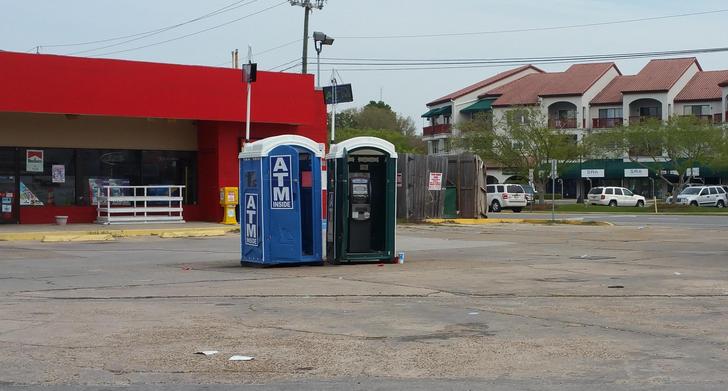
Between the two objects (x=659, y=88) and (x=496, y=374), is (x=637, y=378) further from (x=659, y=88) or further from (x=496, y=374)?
(x=659, y=88)

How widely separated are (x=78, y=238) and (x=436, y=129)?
75.9 meters

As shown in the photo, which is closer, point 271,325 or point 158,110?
point 271,325

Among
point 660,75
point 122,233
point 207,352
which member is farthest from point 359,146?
point 660,75

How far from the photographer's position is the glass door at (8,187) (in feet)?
90.9

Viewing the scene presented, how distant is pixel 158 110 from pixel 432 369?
2176 cm

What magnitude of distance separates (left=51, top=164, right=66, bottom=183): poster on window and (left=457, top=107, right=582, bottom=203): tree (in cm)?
3957

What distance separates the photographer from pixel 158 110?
27.8 m

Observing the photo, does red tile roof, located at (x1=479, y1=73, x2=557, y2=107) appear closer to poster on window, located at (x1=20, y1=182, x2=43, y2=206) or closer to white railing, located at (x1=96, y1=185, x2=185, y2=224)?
white railing, located at (x1=96, y1=185, x2=185, y2=224)

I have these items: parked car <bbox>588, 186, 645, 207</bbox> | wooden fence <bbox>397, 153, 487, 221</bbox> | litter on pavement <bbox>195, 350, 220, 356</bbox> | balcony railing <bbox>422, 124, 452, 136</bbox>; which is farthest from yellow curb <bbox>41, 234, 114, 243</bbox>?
balcony railing <bbox>422, 124, 452, 136</bbox>

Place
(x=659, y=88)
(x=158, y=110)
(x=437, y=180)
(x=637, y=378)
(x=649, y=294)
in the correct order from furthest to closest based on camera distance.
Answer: (x=659, y=88), (x=437, y=180), (x=158, y=110), (x=649, y=294), (x=637, y=378)

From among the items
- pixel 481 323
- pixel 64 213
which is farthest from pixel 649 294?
pixel 64 213

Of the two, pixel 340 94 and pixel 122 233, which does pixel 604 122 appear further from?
pixel 122 233

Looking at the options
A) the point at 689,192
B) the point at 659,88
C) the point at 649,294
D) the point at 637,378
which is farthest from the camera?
the point at 659,88

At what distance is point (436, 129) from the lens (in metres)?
97.9
